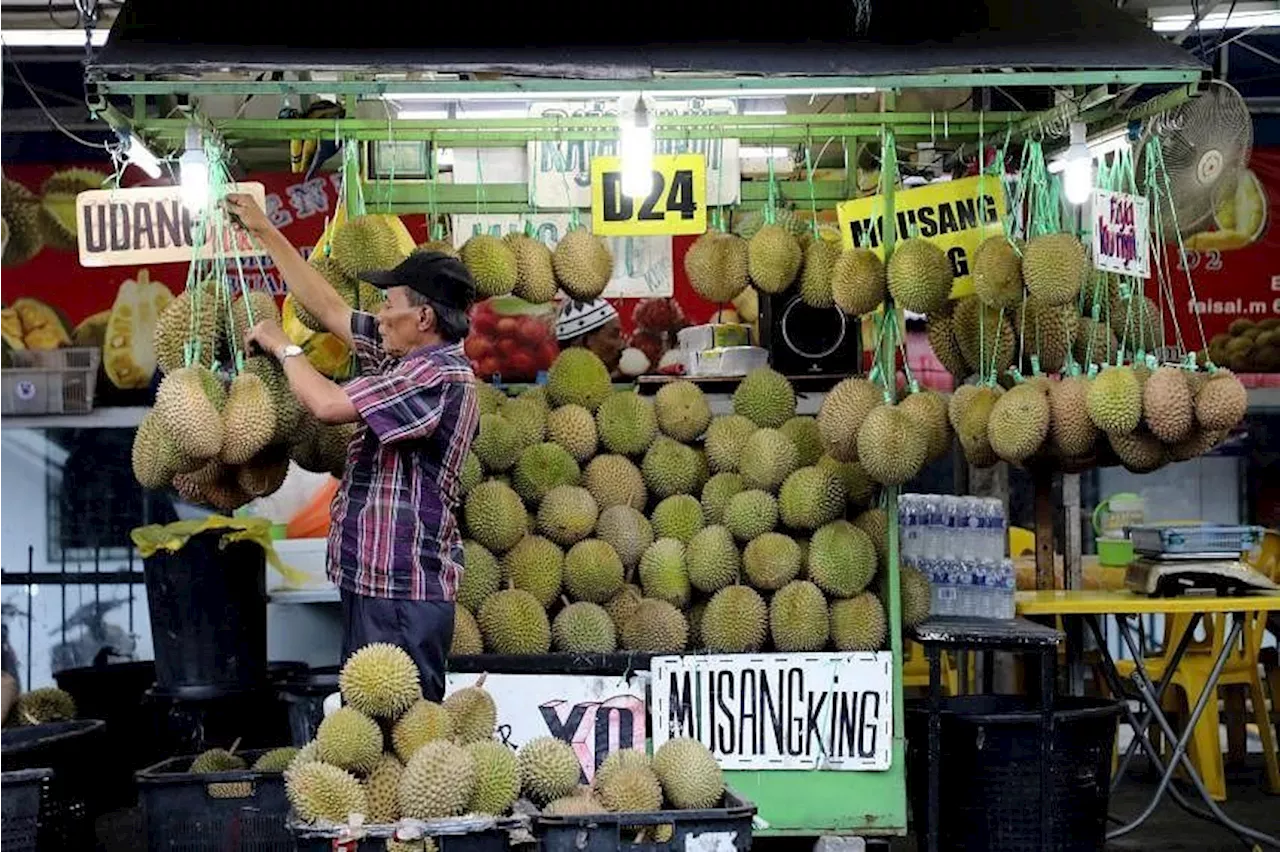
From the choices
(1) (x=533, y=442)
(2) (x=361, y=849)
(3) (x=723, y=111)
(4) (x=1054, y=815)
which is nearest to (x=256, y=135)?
(1) (x=533, y=442)

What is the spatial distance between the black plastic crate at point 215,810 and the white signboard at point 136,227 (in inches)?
60.5

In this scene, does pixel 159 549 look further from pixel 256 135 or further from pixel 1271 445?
pixel 1271 445

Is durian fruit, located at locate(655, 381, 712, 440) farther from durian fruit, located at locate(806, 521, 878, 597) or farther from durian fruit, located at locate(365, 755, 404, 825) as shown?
durian fruit, located at locate(365, 755, 404, 825)

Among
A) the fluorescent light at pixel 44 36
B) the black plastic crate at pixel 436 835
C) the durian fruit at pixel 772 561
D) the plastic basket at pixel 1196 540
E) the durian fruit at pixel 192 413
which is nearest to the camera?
the black plastic crate at pixel 436 835

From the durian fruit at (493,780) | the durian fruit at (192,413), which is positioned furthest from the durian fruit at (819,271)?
the durian fruit at (493,780)

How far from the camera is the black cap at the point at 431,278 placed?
15.6 feet

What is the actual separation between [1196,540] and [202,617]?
12.8ft

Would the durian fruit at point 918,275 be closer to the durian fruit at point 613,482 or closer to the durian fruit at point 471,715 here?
the durian fruit at point 613,482

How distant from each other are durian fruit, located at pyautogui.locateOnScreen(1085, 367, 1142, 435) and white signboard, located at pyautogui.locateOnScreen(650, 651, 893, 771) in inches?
43.6

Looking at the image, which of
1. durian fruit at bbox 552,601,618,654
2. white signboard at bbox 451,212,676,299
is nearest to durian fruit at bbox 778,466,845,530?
durian fruit at bbox 552,601,618,654

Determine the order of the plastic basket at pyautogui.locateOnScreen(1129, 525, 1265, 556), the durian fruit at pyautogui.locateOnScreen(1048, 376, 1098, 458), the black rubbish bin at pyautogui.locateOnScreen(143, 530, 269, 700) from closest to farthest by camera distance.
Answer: the durian fruit at pyautogui.locateOnScreen(1048, 376, 1098, 458)
the black rubbish bin at pyautogui.locateOnScreen(143, 530, 269, 700)
the plastic basket at pyautogui.locateOnScreen(1129, 525, 1265, 556)

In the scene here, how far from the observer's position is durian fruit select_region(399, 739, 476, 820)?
367 cm

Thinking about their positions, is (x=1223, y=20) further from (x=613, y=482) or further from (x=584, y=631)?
(x=584, y=631)

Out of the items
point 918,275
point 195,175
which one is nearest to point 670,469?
point 918,275
